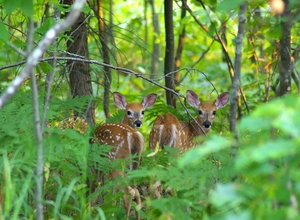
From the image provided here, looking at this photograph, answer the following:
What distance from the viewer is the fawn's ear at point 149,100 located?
840 cm

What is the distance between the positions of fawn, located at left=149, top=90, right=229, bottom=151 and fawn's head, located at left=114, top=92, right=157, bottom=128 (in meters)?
0.51

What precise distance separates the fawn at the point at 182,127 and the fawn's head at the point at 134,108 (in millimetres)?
514

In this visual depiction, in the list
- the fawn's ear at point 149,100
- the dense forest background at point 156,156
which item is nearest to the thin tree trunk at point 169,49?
the fawn's ear at point 149,100

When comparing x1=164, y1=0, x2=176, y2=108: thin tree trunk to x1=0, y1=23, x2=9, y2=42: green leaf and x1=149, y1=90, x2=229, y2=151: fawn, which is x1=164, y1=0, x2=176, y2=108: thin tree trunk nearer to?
x1=149, y1=90, x2=229, y2=151: fawn

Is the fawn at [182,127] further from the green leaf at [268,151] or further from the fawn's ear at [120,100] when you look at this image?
the green leaf at [268,151]

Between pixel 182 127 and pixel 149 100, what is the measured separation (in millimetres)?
959

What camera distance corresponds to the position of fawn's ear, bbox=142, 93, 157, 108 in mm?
8398

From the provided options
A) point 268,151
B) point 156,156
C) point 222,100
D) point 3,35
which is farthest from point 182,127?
point 268,151

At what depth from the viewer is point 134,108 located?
8336mm

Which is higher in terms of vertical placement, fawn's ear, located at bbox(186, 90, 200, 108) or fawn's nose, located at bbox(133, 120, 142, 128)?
fawn's ear, located at bbox(186, 90, 200, 108)

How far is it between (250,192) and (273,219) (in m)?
0.13

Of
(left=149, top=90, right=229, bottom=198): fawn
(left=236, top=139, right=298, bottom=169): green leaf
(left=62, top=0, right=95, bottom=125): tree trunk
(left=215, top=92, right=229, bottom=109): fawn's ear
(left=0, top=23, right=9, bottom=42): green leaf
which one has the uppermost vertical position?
(left=62, top=0, right=95, bottom=125): tree trunk

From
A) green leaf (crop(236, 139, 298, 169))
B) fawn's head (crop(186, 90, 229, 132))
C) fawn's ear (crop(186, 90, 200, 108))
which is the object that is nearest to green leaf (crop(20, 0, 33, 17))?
green leaf (crop(236, 139, 298, 169))

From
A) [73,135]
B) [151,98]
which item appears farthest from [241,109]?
[73,135]
